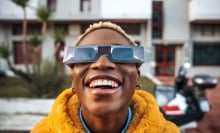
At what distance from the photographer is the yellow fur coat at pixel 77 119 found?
3.21 ft

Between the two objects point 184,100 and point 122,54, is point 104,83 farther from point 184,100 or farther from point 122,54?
point 184,100

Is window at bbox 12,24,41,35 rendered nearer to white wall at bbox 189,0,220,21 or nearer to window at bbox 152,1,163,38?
window at bbox 152,1,163,38

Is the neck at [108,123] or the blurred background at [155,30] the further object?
the blurred background at [155,30]

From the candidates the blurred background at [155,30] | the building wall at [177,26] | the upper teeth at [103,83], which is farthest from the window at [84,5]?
the upper teeth at [103,83]

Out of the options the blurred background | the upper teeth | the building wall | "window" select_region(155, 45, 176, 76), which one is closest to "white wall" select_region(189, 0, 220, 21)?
the blurred background

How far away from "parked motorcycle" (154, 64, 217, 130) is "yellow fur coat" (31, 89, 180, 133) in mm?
2489

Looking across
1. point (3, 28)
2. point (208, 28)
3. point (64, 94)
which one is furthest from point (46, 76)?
point (208, 28)

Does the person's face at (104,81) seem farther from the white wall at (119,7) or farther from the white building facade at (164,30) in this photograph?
the white building facade at (164,30)

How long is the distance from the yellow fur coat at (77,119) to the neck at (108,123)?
0.9 inches

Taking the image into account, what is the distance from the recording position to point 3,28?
1325 centimetres

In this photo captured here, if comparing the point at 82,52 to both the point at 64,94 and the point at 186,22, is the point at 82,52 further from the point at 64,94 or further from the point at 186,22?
the point at 186,22

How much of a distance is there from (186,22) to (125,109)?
12.8 m

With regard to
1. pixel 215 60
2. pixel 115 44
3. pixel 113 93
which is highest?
pixel 115 44

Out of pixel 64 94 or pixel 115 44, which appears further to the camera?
pixel 64 94
